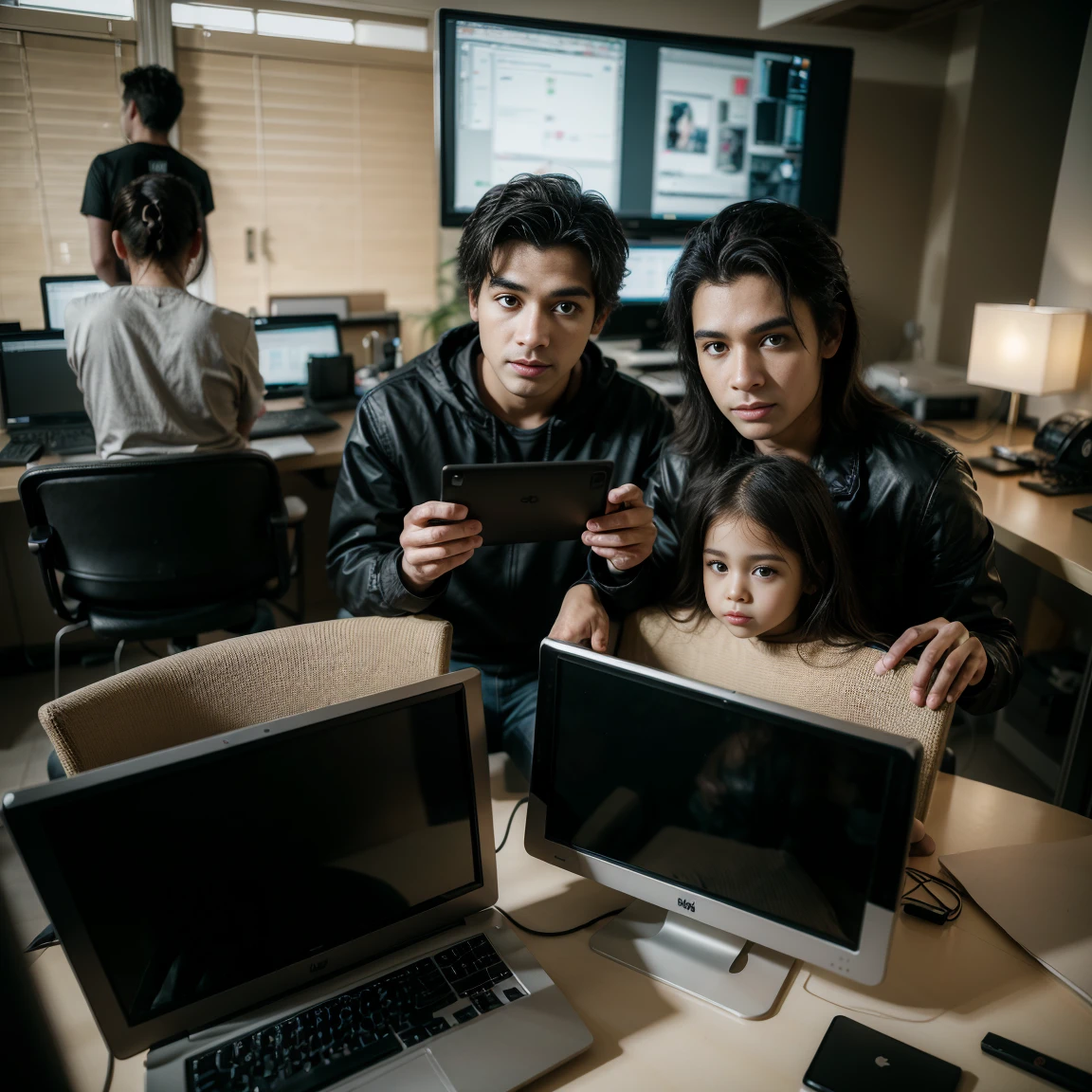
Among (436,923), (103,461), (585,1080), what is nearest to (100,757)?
(436,923)

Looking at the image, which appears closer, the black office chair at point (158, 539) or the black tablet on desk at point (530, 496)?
the black tablet on desk at point (530, 496)

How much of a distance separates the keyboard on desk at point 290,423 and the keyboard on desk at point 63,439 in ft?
1.43

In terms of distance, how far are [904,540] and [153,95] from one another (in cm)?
265

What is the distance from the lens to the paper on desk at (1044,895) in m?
0.94

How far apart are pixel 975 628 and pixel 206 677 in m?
1.10

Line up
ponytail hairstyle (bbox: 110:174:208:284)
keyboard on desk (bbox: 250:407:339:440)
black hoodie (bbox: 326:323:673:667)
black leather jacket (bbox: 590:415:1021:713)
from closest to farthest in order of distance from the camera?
black leather jacket (bbox: 590:415:1021:713) → black hoodie (bbox: 326:323:673:667) → ponytail hairstyle (bbox: 110:174:208:284) → keyboard on desk (bbox: 250:407:339:440)

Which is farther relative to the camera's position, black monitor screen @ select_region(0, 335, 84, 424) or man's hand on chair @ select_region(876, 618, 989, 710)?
black monitor screen @ select_region(0, 335, 84, 424)

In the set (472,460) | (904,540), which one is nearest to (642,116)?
(472,460)

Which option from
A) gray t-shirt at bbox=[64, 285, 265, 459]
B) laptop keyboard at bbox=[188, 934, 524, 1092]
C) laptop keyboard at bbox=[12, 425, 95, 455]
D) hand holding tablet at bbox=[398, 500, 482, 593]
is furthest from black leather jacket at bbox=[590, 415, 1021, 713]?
laptop keyboard at bbox=[12, 425, 95, 455]

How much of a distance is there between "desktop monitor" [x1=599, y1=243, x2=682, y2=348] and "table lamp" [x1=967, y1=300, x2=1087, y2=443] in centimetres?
117

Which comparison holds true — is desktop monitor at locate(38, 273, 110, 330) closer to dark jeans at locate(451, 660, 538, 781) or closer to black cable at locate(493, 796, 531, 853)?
dark jeans at locate(451, 660, 538, 781)

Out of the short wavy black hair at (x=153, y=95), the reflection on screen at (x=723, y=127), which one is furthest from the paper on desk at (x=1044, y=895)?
the short wavy black hair at (x=153, y=95)

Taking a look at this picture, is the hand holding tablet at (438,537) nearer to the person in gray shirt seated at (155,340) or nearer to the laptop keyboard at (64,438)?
the person in gray shirt seated at (155,340)

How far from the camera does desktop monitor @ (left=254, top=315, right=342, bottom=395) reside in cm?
288
